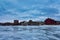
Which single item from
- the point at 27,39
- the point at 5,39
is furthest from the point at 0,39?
the point at 27,39

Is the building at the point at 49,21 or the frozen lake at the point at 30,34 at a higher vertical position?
the building at the point at 49,21

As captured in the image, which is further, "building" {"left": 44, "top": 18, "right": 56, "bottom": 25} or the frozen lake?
"building" {"left": 44, "top": 18, "right": 56, "bottom": 25}

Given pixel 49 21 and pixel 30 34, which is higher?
pixel 49 21

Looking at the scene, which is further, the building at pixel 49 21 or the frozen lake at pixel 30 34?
the building at pixel 49 21

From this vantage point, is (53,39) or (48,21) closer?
(53,39)

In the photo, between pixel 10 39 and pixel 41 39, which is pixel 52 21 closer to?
pixel 41 39

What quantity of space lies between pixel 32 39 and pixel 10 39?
1.84ft

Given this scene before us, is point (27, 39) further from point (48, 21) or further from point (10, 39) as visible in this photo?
point (48, 21)

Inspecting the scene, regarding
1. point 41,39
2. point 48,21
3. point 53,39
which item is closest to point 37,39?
point 41,39

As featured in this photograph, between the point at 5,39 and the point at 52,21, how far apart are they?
199cm

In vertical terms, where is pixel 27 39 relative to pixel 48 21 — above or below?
below

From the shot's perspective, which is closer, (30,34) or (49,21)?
(30,34)

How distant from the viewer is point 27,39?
12.3ft

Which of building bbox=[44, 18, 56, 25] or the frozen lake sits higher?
building bbox=[44, 18, 56, 25]
